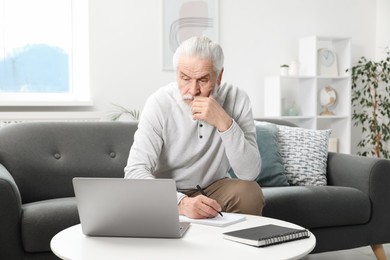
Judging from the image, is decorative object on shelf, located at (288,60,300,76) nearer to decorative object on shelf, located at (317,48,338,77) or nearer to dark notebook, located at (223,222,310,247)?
decorative object on shelf, located at (317,48,338,77)

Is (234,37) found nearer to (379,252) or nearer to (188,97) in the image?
(379,252)

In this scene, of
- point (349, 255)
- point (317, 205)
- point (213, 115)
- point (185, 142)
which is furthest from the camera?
point (349, 255)

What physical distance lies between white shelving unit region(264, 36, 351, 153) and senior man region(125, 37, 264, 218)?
234 centimetres

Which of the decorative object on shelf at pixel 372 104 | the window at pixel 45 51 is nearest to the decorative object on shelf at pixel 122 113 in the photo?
the window at pixel 45 51

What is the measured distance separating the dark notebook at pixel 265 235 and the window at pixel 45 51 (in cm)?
262

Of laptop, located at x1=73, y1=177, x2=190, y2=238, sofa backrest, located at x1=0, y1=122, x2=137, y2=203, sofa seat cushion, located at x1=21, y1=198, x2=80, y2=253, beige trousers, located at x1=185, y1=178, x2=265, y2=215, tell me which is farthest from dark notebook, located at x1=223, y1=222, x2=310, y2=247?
sofa backrest, located at x1=0, y1=122, x2=137, y2=203

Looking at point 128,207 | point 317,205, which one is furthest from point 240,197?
point 317,205

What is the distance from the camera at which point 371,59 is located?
5.27 m

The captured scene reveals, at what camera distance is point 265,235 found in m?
1.50

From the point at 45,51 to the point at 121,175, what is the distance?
1.67 m

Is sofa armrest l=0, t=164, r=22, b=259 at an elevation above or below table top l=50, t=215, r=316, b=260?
below

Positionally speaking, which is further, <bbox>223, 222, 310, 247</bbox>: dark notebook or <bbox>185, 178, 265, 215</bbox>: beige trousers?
<bbox>185, 178, 265, 215</bbox>: beige trousers

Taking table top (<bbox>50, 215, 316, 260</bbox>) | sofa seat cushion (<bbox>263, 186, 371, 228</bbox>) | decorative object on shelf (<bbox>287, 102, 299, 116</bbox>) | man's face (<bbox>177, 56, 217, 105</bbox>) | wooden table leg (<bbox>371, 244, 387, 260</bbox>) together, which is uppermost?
man's face (<bbox>177, 56, 217, 105</bbox>)

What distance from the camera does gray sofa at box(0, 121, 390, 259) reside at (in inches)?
106
